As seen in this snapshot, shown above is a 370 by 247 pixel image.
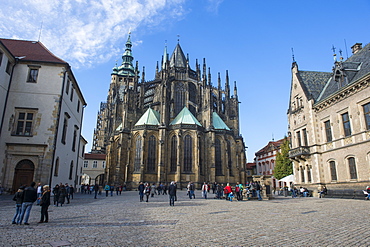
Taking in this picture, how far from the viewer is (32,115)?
19938mm

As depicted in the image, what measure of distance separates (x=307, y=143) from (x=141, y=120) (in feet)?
90.8

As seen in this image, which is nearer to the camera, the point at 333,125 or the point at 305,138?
the point at 333,125

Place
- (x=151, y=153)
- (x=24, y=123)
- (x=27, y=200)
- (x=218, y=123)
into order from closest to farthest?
1. (x=27, y=200)
2. (x=24, y=123)
3. (x=151, y=153)
4. (x=218, y=123)

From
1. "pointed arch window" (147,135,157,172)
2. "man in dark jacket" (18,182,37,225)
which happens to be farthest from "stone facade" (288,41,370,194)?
"pointed arch window" (147,135,157,172)

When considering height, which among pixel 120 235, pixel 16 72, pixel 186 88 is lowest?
pixel 120 235

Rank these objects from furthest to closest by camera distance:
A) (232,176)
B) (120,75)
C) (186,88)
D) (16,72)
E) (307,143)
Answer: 1. (120,75)
2. (186,88)
3. (232,176)
4. (307,143)
5. (16,72)

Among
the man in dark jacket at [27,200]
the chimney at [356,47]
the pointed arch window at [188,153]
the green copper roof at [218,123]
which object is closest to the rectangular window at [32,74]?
the man in dark jacket at [27,200]

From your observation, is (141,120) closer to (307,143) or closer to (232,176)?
(232,176)

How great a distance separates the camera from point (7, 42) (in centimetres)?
2333

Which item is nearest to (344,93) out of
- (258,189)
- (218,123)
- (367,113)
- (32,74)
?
(367,113)

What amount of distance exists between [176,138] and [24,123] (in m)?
26.7

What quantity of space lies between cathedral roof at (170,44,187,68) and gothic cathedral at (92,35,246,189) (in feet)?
20.3

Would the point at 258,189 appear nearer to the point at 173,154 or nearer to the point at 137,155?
the point at 173,154

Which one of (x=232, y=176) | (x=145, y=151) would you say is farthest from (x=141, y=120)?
(x=232, y=176)
